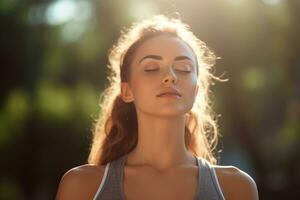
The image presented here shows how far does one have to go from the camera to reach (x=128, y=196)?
3201mm

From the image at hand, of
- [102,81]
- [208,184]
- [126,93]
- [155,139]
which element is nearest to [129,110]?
[126,93]

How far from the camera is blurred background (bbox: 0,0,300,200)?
11.2m

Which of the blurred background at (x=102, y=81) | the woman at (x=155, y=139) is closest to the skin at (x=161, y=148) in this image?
the woman at (x=155, y=139)

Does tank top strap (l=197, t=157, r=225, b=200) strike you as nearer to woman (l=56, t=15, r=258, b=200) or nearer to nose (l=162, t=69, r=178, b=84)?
woman (l=56, t=15, r=258, b=200)

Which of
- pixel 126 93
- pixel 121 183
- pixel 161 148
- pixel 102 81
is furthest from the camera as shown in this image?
pixel 102 81

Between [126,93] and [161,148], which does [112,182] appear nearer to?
[161,148]

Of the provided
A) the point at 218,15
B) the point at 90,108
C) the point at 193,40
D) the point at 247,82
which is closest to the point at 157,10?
the point at 218,15

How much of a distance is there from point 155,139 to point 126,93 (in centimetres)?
30

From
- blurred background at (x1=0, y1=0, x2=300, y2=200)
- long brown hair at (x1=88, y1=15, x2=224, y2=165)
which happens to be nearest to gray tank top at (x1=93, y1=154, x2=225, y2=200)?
long brown hair at (x1=88, y1=15, x2=224, y2=165)

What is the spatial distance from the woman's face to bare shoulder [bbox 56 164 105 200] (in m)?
0.35

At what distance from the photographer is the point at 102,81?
1363 cm

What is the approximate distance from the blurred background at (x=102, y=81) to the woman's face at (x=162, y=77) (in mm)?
6586

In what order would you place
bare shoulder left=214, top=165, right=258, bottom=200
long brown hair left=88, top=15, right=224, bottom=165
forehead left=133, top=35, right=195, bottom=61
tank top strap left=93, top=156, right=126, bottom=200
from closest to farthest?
tank top strap left=93, top=156, right=126, bottom=200 < bare shoulder left=214, top=165, right=258, bottom=200 < forehead left=133, top=35, right=195, bottom=61 < long brown hair left=88, top=15, right=224, bottom=165

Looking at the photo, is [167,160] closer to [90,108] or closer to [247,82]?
[247,82]
